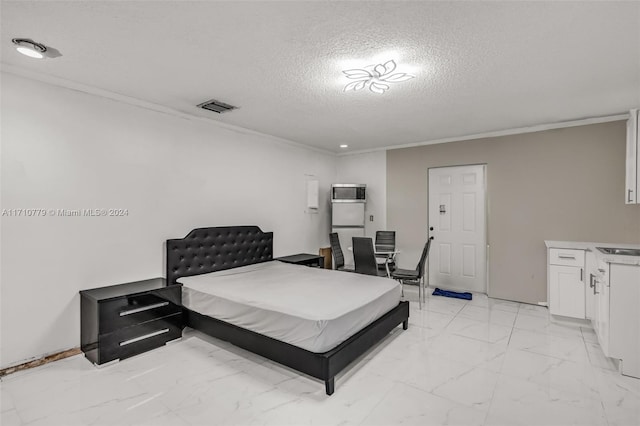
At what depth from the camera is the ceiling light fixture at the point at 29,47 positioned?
2223 millimetres

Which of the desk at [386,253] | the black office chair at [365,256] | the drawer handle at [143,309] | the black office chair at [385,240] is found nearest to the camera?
the drawer handle at [143,309]

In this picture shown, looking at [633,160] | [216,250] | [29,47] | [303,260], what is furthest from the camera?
[303,260]

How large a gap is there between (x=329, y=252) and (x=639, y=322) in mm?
4547

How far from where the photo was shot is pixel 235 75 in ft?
9.27

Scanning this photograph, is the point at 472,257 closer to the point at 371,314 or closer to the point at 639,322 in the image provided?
the point at 639,322

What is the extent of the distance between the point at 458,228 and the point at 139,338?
486cm

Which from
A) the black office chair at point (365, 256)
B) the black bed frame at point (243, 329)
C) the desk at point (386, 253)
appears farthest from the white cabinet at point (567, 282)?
the black office chair at point (365, 256)

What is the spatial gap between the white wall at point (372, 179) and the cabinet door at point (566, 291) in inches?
113

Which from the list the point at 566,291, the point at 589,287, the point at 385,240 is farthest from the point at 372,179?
the point at 589,287

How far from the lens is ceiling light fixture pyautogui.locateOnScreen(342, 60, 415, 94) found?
2635mm

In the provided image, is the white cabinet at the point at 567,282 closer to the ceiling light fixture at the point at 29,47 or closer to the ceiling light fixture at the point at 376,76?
the ceiling light fixture at the point at 376,76

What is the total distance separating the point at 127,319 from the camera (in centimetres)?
293

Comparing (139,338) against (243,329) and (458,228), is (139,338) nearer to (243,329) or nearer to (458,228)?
(243,329)

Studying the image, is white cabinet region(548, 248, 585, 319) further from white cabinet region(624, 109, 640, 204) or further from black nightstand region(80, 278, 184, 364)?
black nightstand region(80, 278, 184, 364)
